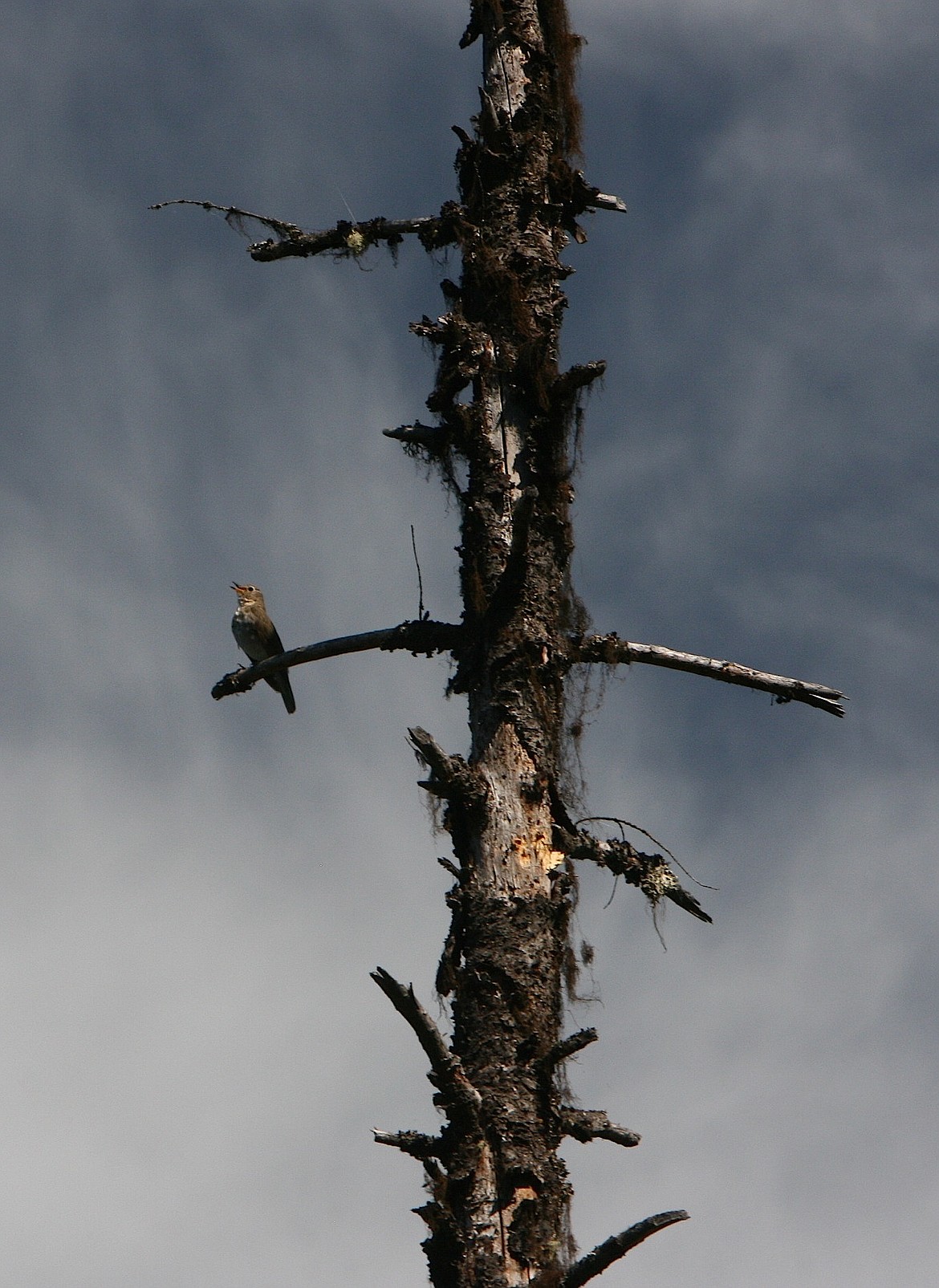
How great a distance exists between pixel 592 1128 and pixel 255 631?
883 centimetres

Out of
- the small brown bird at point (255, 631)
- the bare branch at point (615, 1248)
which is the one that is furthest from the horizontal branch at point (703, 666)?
the small brown bird at point (255, 631)

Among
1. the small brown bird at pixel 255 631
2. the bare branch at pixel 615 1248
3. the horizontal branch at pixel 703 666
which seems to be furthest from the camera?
the small brown bird at pixel 255 631

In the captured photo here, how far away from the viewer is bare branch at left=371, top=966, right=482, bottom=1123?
423cm

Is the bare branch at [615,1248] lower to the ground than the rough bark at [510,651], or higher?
lower

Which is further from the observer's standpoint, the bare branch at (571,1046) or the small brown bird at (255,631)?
the small brown bird at (255,631)

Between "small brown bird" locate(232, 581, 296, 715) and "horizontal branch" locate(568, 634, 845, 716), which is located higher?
"small brown bird" locate(232, 581, 296, 715)

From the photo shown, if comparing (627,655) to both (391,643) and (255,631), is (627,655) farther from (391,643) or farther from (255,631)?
(255,631)

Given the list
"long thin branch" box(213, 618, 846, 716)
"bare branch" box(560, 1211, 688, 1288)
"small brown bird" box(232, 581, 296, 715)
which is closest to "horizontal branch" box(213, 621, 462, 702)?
"long thin branch" box(213, 618, 846, 716)

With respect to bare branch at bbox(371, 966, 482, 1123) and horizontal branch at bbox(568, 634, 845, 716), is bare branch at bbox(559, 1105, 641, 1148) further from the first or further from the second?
horizontal branch at bbox(568, 634, 845, 716)

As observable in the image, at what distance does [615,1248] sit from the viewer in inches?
162

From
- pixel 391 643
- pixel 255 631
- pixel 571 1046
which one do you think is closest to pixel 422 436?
pixel 391 643

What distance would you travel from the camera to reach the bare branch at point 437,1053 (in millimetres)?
4227

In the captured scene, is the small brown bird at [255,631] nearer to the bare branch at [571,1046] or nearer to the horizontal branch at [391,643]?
the horizontal branch at [391,643]

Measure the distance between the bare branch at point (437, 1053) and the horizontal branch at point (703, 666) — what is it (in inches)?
68.5
